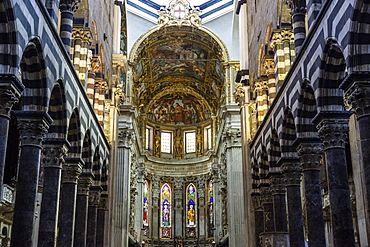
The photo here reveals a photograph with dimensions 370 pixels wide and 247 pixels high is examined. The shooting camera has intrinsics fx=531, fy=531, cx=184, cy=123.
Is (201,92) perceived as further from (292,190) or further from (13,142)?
(292,190)

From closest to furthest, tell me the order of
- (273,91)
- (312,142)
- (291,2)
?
(312,142) → (291,2) → (273,91)

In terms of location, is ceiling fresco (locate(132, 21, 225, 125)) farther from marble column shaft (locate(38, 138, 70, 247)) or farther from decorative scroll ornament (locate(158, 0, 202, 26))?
marble column shaft (locate(38, 138, 70, 247))

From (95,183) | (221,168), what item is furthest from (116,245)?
(221,168)

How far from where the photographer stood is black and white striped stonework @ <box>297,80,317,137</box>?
15.9 m

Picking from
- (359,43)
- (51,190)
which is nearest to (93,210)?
(51,190)

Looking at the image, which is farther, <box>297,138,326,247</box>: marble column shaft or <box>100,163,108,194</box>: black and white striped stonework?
<box>100,163,108,194</box>: black and white striped stonework

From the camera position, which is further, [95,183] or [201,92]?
[201,92]

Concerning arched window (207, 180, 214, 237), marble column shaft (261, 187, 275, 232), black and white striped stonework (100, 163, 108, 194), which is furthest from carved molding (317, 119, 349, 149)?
arched window (207, 180, 214, 237)

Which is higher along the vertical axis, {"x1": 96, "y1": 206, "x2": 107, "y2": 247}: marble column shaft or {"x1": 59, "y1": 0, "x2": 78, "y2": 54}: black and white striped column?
{"x1": 59, "y1": 0, "x2": 78, "y2": 54}: black and white striped column

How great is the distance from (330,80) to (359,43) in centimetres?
240

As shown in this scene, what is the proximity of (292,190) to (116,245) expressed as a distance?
14429 mm

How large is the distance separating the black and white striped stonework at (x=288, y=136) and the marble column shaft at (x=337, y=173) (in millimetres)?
3980

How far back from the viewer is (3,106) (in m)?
11.2

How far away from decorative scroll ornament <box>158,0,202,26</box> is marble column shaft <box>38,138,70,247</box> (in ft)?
74.2
